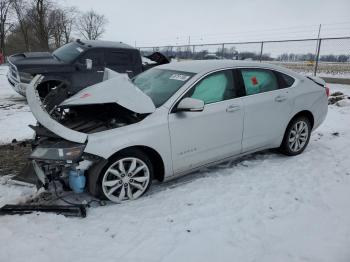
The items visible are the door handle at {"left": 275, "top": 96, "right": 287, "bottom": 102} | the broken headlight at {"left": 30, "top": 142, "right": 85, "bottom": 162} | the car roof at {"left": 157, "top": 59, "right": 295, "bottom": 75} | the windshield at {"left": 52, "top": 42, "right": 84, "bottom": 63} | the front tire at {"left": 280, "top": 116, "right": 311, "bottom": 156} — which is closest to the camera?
the broken headlight at {"left": 30, "top": 142, "right": 85, "bottom": 162}

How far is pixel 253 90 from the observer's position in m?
4.41

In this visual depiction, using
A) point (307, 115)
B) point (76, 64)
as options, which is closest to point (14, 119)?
point (76, 64)

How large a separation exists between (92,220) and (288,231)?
199cm

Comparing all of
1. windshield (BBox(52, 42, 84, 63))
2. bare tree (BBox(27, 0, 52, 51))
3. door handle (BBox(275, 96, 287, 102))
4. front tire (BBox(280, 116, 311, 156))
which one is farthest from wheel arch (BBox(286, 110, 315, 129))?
bare tree (BBox(27, 0, 52, 51))

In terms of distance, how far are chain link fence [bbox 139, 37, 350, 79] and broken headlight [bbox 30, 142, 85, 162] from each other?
10.5m

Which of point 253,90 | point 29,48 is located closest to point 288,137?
point 253,90

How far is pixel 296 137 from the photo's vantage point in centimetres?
498

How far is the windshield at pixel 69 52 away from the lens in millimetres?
8102

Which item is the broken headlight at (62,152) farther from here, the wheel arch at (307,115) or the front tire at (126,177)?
the wheel arch at (307,115)

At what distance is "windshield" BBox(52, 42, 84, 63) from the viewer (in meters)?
8.10

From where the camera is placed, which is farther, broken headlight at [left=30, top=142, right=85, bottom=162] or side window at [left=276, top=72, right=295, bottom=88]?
side window at [left=276, top=72, right=295, bottom=88]

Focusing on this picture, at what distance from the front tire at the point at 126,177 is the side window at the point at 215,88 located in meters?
1.06

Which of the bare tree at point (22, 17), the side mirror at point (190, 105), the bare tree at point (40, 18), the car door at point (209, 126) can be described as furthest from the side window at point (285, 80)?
the bare tree at point (22, 17)

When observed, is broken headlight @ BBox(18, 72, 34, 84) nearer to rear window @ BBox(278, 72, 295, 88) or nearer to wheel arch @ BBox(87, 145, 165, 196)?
wheel arch @ BBox(87, 145, 165, 196)
